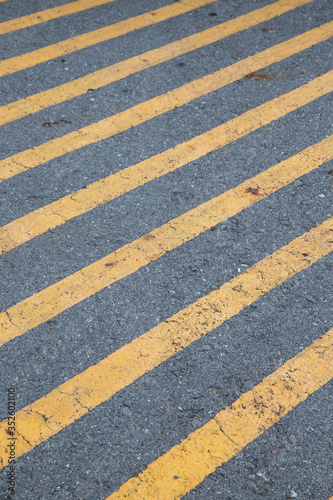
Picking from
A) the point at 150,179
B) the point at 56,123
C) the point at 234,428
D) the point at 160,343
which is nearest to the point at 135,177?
the point at 150,179

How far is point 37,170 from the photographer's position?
391 cm

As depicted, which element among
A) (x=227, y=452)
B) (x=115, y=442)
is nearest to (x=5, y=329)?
(x=115, y=442)

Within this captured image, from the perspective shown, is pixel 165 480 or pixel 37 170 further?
pixel 37 170

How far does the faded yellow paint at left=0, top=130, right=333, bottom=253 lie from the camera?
11.5 ft

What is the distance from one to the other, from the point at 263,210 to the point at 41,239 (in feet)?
5.26

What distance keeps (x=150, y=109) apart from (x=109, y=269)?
73.1 inches

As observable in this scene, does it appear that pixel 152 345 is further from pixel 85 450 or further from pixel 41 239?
pixel 41 239

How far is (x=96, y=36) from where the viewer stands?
532 cm

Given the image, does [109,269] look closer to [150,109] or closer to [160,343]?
[160,343]

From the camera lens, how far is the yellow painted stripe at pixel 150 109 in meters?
4.02

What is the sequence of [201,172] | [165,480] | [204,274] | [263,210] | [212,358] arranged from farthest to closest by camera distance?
[201,172] < [263,210] < [204,274] < [212,358] < [165,480]

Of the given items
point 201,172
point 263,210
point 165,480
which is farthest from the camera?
point 201,172

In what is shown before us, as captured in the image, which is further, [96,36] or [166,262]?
[96,36]

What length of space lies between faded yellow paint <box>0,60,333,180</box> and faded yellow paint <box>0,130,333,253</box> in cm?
37
